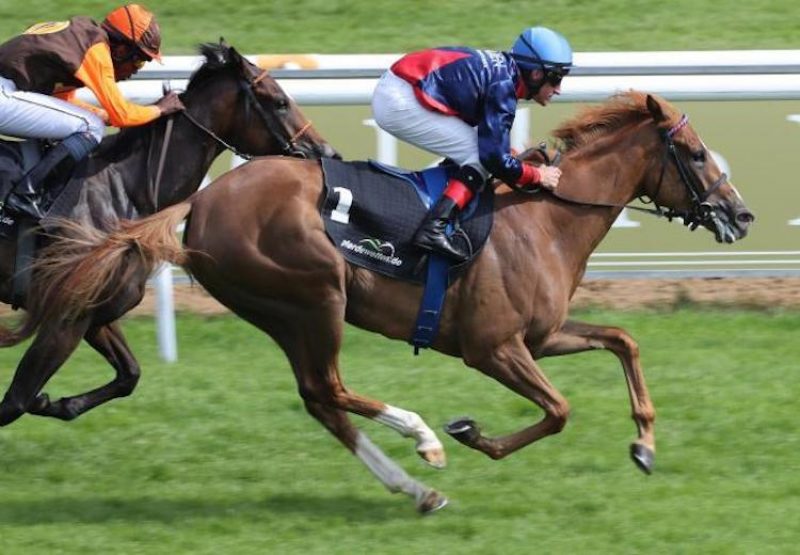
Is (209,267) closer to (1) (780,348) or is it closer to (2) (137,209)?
(2) (137,209)

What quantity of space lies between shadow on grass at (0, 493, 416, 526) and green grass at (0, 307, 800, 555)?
0.01 metres

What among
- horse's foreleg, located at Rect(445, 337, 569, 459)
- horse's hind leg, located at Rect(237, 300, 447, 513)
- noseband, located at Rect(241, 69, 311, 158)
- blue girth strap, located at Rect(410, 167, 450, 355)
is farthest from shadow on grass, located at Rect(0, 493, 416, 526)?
noseband, located at Rect(241, 69, 311, 158)

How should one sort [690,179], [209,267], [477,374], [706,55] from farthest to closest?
[706,55] < [477,374] < [690,179] < [209,267]

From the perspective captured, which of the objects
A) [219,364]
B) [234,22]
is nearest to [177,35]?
[234,22]

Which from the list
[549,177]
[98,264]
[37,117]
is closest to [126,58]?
[37,117]

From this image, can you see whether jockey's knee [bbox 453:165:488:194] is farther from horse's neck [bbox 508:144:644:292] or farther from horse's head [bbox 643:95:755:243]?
horse's head [bbox 643:95:755:243]

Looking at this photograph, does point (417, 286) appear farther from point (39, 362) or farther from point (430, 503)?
point (39, 362)

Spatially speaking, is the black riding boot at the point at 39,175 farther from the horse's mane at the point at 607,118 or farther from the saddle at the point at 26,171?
the horse's mane at the point at 607,118

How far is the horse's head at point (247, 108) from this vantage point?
6664 millimetres

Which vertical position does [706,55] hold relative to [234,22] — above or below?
above

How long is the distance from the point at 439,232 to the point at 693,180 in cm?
106

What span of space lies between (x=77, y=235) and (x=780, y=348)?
3710 millimetres

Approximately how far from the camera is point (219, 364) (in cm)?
794

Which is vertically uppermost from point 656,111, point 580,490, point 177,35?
point 656,111
